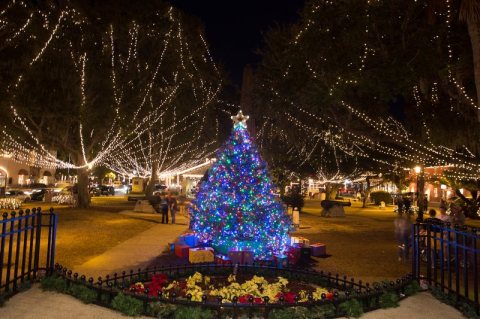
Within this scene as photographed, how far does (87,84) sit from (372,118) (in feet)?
49.8

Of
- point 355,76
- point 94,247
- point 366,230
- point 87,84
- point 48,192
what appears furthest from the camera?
point 48,192

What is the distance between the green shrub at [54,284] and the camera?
5516 millimetres

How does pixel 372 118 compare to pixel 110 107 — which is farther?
pixel 110 107

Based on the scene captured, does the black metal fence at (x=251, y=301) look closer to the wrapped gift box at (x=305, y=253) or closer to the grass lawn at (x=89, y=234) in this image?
the wrapped gift box at (x=305, y=253)

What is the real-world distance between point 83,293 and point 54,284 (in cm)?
64

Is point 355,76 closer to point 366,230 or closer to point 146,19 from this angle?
point 366,230

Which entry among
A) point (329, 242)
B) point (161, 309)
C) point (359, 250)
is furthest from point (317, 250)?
point (161, 309)

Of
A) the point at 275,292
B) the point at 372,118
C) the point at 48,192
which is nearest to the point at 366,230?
the point at 372,118

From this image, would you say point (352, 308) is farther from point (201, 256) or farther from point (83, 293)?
point (201, 256)

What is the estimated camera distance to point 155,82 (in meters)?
27.8

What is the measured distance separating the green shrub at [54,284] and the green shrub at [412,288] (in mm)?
4489

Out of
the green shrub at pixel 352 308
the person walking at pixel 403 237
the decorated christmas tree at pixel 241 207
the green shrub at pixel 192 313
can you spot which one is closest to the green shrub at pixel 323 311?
the green shrub at pixel 352 308

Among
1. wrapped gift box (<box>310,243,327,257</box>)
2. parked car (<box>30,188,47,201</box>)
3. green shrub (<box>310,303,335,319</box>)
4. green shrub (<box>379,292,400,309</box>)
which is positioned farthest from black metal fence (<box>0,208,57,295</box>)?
parked car (<box>30,188,47,201</box>)

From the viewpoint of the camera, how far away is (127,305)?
4742 millimetres
